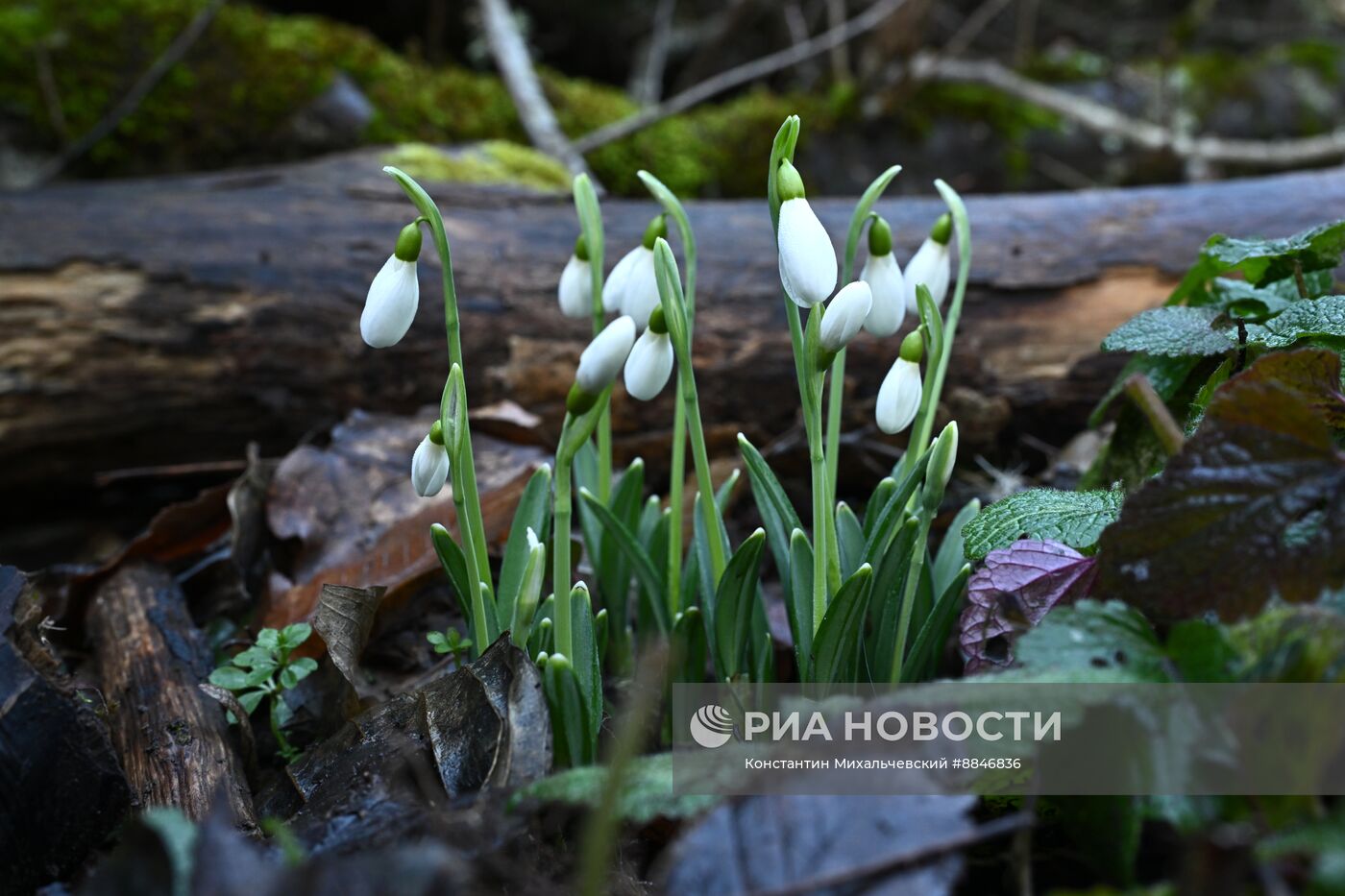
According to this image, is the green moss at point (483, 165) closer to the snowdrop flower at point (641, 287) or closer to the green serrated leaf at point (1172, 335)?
the snowdrop flower at point (641, 287)

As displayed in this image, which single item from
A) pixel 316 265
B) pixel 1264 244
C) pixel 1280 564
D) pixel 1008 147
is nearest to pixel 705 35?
pixel 1008 147

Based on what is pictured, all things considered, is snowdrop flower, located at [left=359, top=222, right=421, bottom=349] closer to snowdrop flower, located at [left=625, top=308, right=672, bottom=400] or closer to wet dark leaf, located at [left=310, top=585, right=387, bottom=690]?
snowdrop flower, located at [left=625, top=308, right=672, bottom=400]

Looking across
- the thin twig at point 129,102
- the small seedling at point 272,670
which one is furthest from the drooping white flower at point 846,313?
the thin twig at point 129,102

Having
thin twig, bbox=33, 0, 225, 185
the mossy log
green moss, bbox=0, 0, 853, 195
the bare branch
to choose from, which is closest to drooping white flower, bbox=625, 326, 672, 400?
the mossy log

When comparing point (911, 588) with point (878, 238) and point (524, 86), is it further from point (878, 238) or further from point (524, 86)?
point (524, 86)

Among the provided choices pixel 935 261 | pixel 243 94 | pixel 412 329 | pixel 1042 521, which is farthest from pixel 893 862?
pixel 243 94

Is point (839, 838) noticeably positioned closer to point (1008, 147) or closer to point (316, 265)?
point (316, 265)
